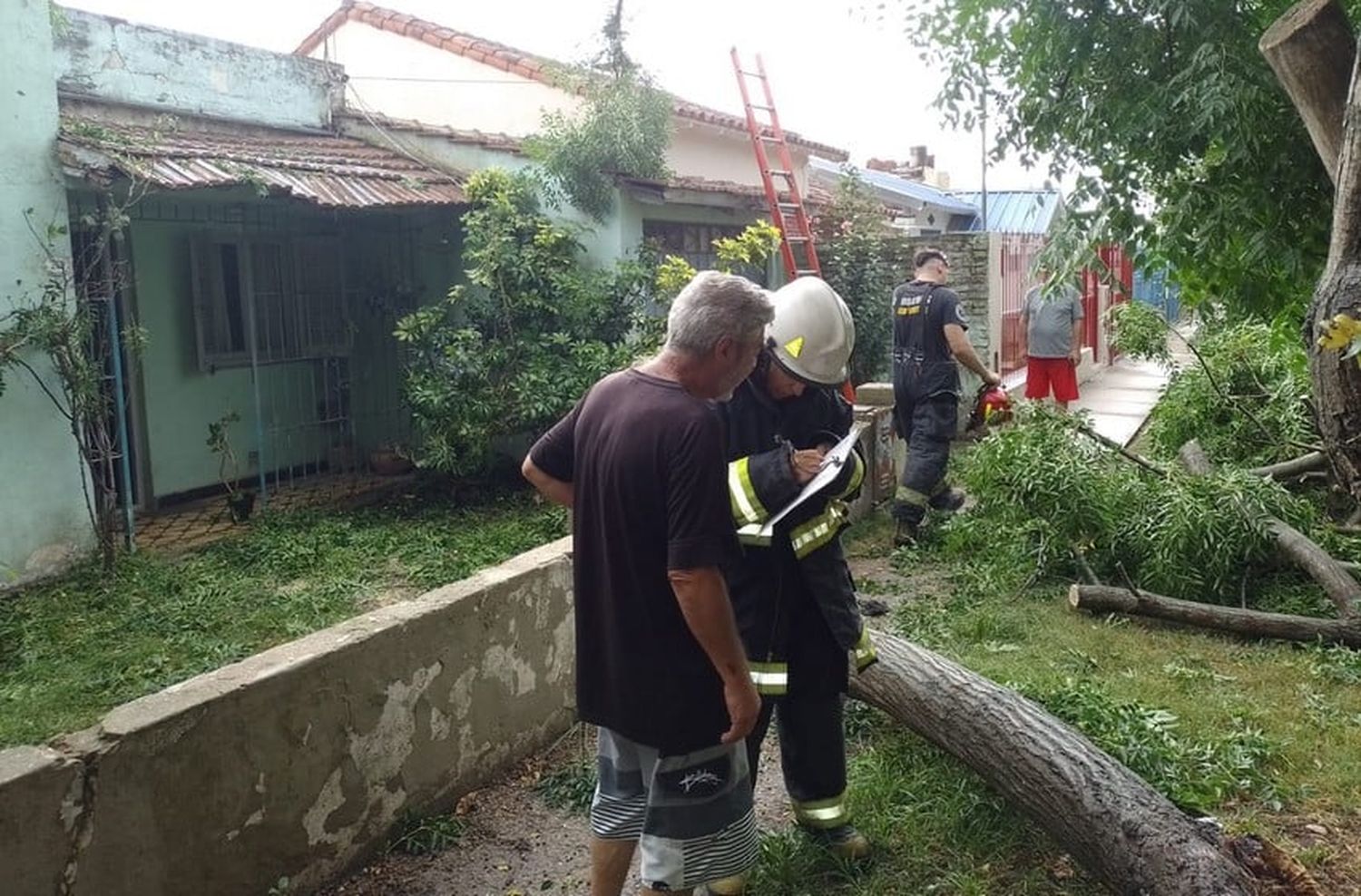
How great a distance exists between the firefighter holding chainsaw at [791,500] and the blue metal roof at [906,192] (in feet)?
43.1

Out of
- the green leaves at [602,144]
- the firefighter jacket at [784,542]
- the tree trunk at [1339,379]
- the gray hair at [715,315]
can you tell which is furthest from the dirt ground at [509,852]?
the green leaves at [602,144]

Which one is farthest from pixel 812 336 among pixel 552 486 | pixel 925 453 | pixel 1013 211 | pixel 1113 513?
pixel 1013 211

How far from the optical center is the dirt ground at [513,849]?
337 centimetres

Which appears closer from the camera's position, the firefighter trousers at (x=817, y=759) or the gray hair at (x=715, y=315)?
the gray hair at (x=715, y=315)

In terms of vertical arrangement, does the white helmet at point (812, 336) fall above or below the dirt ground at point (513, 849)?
above

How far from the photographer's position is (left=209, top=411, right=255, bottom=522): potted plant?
7609 mm

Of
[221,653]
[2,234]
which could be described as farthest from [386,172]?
[221,653]

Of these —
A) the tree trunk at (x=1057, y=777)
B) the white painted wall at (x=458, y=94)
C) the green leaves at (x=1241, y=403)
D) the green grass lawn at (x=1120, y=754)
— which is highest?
the white painted wall at (x=458, y=94)

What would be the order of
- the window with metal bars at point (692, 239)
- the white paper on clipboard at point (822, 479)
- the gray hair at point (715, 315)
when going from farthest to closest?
the window with metal bars at point (692, 239), the white paper on clipboard at point (822, 479), the gray hair at point (715, 315)

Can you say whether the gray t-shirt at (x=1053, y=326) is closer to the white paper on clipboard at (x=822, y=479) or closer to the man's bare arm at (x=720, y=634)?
the white paper on clipboard at (x=822, y=479)

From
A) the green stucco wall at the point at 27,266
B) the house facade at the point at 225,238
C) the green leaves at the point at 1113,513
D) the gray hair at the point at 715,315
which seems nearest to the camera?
Result: the gray hair at the point at 715,315

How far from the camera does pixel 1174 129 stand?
4855mm

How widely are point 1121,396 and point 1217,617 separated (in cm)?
997

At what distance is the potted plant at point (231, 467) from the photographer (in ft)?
25.0
